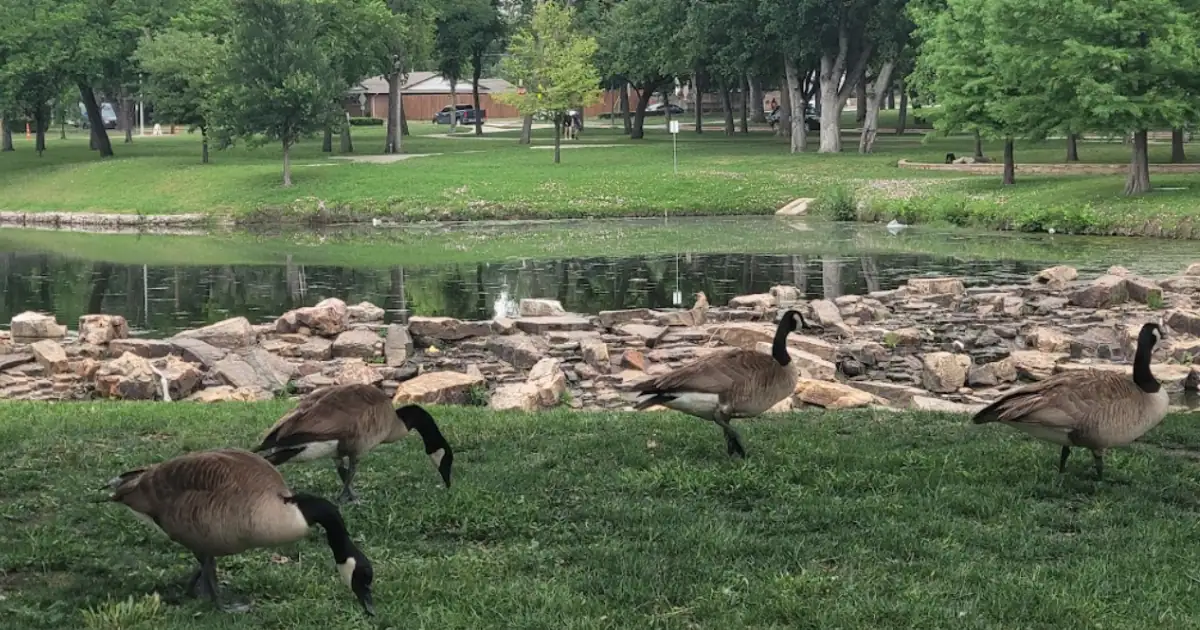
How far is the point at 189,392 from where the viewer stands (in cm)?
1428

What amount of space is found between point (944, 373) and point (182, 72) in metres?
43.8

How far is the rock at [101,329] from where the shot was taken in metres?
17.3

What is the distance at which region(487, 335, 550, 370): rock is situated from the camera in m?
15.7

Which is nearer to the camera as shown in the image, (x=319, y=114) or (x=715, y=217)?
(x=715, y=217)

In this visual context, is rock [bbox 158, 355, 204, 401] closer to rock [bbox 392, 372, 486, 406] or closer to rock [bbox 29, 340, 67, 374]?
rock [bbox 29, 340, 67, 374]

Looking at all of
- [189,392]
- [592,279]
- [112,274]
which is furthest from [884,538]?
[112,274]

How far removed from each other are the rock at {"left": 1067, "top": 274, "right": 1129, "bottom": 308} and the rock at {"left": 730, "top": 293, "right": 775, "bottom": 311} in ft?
16.3

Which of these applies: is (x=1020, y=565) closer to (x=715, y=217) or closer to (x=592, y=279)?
(x=592, y=279)

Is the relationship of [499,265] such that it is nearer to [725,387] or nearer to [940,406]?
[940,406]

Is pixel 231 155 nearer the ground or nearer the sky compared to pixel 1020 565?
nearer the sky

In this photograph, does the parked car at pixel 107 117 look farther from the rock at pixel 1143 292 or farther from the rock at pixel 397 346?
the rock at pixel 1143 292

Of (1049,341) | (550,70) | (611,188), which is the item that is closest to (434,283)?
(1049,341)

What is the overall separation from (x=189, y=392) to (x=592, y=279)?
511 inches

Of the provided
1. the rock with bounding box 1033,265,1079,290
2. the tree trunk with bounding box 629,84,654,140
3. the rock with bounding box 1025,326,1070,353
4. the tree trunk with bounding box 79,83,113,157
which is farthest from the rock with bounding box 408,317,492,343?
the tree trunk with bounding box 629,84,654,140
